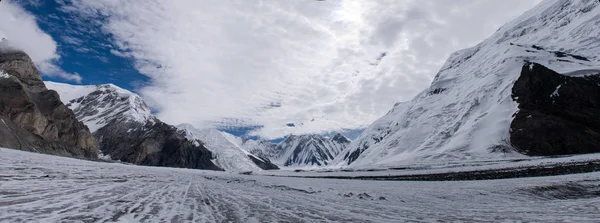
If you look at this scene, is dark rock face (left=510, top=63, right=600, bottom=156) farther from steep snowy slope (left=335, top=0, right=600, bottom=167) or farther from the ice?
the ice

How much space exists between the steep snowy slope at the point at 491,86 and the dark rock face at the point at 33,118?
4860 inches

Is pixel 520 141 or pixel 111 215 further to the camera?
pixel 520 141

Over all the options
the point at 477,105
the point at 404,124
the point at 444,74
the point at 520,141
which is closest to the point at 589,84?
the point at 520,141

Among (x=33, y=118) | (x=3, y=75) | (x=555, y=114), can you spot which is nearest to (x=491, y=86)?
(x=555, y=114)

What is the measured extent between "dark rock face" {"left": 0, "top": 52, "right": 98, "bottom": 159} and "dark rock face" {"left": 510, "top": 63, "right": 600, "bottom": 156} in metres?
139

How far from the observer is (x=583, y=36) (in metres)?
119

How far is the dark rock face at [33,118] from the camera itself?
107938 mm

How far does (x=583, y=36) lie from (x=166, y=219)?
6217 inches

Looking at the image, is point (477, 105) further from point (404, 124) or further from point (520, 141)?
point (404, 124)

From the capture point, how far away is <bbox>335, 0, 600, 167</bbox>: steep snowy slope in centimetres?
9444

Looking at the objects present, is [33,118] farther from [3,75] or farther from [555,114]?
[555,114]

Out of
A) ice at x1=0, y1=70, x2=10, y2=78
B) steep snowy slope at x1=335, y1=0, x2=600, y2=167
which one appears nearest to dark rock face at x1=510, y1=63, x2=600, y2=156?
steep snowy slope at x1=335, y1=0, x2=600, y2=167

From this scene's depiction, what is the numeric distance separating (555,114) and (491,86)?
34346 mm

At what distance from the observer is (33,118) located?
404ft
